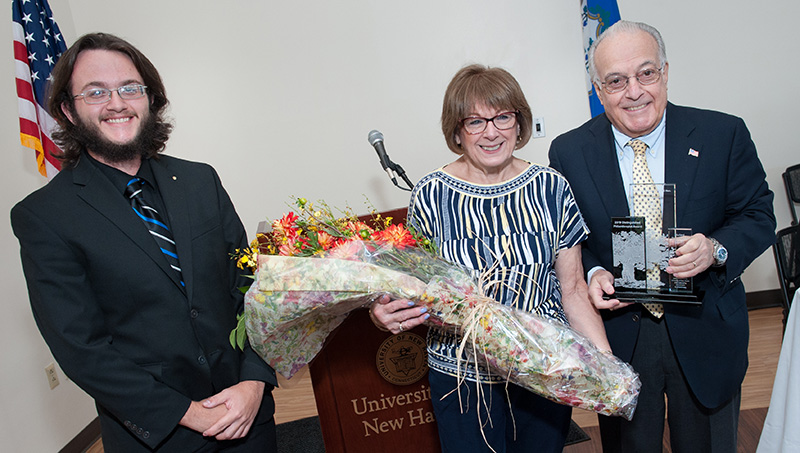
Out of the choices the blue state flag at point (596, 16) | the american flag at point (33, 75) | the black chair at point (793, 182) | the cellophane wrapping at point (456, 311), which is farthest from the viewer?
the black chair at point (793, 182)

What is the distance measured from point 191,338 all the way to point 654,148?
5.17 ft

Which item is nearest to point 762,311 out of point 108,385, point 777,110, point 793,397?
point 777,110

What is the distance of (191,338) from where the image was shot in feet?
5.08

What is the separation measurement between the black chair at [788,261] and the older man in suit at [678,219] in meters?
1.03

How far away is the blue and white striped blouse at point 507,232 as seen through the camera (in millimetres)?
1601

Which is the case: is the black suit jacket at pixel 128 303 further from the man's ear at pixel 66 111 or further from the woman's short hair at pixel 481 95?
the woman's short hair at pixel 481 95

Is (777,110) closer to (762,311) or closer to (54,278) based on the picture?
(762,311)

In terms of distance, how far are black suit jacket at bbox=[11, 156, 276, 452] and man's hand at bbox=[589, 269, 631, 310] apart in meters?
1.09

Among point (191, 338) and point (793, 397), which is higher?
point (191, 338)

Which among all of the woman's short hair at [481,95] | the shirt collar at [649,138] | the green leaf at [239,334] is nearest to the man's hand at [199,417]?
the green leaf at [239,334]

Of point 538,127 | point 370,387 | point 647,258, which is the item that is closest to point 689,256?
point 647,258

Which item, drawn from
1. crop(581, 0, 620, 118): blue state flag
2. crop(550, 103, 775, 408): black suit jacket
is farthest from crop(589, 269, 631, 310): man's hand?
crop(581, 0, 620, 118): blue state flag

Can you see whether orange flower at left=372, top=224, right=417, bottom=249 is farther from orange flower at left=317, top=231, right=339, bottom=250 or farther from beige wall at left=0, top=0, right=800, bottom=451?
beige wall at left=0, top=0, right=800, bottom=451

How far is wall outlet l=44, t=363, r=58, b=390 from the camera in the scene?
3.15 metres
